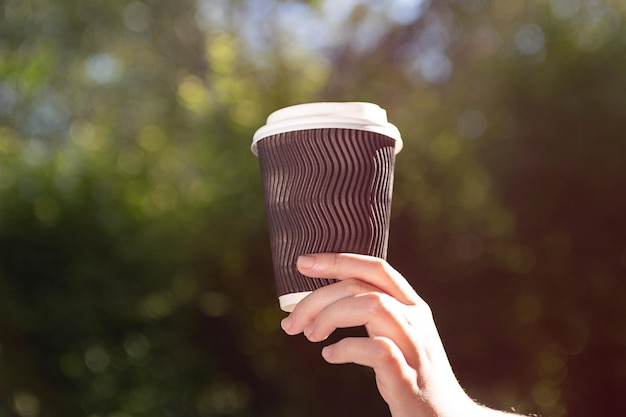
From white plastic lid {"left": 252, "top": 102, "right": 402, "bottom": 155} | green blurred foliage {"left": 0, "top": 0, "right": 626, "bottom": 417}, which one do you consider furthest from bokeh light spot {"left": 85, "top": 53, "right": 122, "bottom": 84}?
white plastic lid {"left": 252, "top": 102, "right": 402, "bottom": 155}

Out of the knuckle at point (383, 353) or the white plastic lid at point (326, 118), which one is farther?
the white plastic lid at point (326, 118)

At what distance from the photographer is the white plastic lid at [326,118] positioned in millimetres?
1261

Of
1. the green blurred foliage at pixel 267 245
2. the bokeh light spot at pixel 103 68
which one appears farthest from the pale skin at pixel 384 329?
the bokeh light spot at pixel 103 68

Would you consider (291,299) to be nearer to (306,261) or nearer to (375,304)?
(306,261)

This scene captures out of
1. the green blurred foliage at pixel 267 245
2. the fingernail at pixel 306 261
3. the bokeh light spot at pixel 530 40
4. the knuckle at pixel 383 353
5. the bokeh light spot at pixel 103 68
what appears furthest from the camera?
the bokeh light spot at pixel 103 68

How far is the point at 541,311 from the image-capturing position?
4.08m

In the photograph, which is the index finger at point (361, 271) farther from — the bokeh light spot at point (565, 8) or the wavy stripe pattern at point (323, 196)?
the bokeh light spot at point (565, 8)

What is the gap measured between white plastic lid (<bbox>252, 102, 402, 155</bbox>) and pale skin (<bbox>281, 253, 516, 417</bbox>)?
22 centimetres

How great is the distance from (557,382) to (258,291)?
1650 mm

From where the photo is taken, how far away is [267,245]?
3.87 meters

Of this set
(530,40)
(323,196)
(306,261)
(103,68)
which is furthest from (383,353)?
(103,68)

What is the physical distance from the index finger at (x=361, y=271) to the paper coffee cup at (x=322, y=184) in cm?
8

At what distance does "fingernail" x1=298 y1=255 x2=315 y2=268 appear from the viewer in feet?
3.80

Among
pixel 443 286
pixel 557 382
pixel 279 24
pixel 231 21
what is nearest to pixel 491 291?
pixel 443 286
